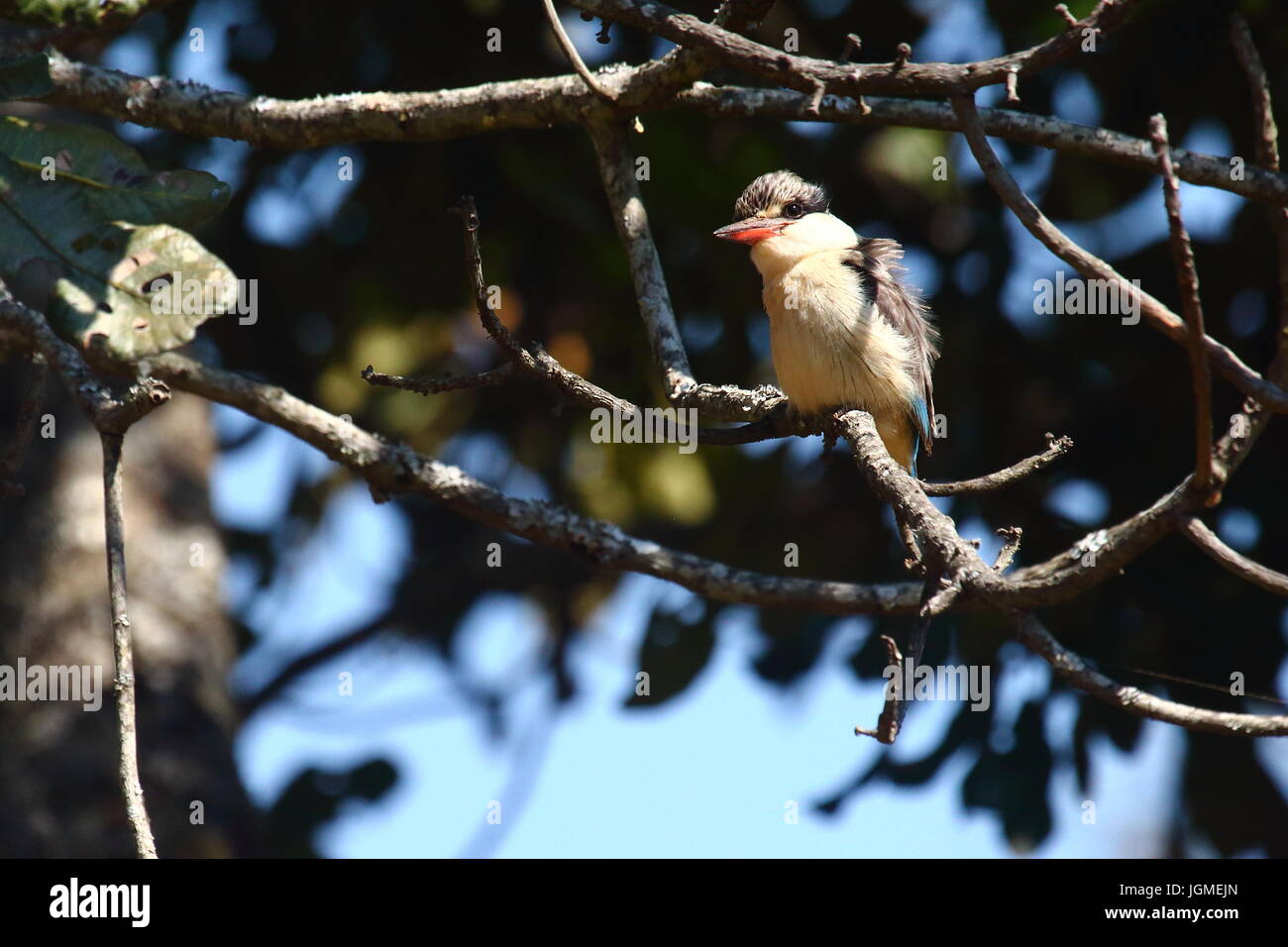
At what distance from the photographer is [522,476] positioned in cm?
635

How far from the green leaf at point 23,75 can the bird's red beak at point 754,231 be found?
2.31m

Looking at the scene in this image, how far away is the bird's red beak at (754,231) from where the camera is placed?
183 inches

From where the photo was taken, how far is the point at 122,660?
2617 mm

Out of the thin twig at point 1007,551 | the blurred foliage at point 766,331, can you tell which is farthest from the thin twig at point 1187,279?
the blurred foliage at point 766,331

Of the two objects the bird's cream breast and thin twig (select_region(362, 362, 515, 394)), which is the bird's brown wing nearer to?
the bird's cream breast

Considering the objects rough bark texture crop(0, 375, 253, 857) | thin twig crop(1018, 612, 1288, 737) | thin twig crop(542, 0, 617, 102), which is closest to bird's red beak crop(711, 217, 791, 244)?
thin twig crop(542, 0, 617, 102)

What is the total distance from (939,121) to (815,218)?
125 cm

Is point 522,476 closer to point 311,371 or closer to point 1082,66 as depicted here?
point 311,371

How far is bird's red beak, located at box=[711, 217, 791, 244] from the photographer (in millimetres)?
4645


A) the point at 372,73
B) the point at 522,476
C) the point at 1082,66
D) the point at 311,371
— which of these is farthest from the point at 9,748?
the point at 1082,66

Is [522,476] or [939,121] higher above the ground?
[939,121]

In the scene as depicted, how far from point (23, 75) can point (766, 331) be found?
3464 millimetres

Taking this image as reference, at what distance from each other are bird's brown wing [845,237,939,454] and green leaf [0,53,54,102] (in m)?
2.56

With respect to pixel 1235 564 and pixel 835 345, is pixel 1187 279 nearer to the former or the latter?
pixel 1235 564
